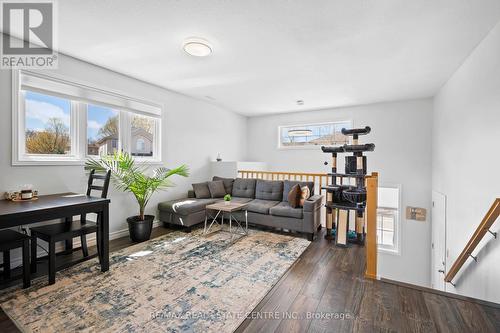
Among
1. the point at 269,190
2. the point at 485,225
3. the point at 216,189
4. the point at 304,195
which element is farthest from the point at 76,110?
the point at 485,225

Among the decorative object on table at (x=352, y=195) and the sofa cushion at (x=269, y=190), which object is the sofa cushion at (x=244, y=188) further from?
the decorative object on table at (x=352, y=195)

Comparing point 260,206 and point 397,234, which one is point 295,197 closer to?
point 260,206

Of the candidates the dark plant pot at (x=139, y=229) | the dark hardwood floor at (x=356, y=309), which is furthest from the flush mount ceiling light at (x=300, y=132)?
the dark plant pot at (x=139, y=229)

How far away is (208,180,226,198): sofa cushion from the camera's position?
4.67m

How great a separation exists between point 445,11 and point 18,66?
4.62m

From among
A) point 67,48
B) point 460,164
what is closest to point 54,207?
point 67,48

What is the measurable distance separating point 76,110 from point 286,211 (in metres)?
3.54

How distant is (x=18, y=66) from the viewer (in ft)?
8.48

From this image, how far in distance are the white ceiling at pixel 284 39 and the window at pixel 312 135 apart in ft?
5.56

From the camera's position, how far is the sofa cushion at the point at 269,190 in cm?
441

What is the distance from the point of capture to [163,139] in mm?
4277

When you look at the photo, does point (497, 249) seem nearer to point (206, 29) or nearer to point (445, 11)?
point (445, 11)

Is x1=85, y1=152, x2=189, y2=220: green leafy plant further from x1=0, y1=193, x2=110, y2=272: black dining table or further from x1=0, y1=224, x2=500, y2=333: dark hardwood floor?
x1=0, y1=224, x2=500, y2=333: dark hardwood floor

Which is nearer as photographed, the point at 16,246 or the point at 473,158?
the point at 16,246
